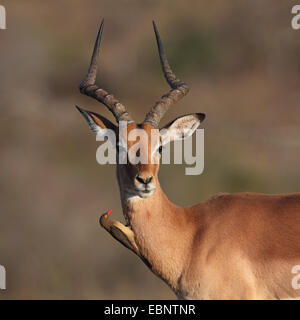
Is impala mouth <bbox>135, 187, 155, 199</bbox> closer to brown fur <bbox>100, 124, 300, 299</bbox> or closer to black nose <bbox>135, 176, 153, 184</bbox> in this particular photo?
black nose <bbox>135, 176, 153, 184</bbox>

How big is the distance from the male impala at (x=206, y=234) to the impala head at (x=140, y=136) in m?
0.01

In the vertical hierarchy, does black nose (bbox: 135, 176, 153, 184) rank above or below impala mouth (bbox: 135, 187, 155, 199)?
→ above

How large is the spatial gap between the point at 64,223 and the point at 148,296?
13.8 ft

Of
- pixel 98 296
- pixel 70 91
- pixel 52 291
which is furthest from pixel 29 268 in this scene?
pixel 70 91

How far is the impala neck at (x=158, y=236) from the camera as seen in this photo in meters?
8.12

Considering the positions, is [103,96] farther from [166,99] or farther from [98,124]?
[166,99]

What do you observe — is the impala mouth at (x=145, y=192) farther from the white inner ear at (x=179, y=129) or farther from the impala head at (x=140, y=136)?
the white inner ear at (x=179, y=129)

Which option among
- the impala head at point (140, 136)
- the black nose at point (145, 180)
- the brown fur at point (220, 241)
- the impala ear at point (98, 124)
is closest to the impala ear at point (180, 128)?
the impala head at point (140, 136)

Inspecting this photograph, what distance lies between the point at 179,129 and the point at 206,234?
123 cm

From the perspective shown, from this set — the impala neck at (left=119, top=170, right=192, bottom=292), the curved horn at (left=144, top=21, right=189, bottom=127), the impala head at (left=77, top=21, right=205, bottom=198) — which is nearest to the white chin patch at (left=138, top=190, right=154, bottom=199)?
the impala head at (left=77, top=21, right=205, bottom=198)

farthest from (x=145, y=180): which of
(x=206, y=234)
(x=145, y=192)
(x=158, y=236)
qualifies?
(x=206, y=234)

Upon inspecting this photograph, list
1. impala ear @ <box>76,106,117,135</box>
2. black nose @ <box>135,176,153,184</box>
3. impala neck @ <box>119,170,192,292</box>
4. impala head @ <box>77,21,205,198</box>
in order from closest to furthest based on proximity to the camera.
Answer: black nose @ <box>135,176,153,184</box>, impala head @ <box>77,21,205,198</box>, impala neck @ <box>119,170,192,292</box>, impala ear @ <box>76,106,117,135</box>

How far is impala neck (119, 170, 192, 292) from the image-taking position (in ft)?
26.6

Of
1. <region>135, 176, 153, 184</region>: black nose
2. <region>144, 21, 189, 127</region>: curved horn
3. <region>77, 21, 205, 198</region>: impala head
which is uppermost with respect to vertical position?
<region>144, 21, 189, 127</region>: curved horn
